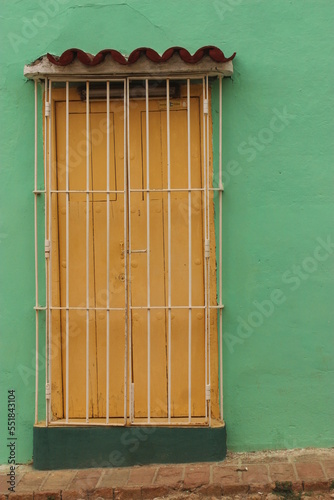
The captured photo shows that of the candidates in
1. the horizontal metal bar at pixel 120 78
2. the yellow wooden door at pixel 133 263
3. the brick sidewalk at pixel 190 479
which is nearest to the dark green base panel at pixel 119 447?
the brick sidewalk at pixel 190 479

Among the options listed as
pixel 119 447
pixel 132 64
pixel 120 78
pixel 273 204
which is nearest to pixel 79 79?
pixel 120 78

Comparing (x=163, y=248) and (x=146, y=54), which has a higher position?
(x=146, y=54)

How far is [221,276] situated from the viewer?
13.9ft

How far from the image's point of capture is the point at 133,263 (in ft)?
14.2

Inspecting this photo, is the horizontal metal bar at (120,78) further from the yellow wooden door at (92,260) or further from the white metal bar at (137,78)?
the yellow wooden door at (92,260)

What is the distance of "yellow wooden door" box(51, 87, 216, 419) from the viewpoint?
4.31 meters

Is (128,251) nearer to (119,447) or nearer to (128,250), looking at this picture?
(128,250)

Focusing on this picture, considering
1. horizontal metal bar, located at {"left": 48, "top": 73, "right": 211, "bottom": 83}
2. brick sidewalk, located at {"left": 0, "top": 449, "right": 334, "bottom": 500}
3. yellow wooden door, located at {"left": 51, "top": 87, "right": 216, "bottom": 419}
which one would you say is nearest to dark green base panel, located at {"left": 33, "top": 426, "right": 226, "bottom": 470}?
brick sidewalk, located at {"left": 0, "top": 449, "right": 334, "bottom": 500}

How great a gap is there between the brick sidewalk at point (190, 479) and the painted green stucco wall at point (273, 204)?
0.13 meters

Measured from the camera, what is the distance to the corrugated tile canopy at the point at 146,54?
402 cm

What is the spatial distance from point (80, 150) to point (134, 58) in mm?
721

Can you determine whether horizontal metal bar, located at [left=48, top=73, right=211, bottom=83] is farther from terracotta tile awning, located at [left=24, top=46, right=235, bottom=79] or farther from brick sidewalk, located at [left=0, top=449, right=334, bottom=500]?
brick sidewalk, located at [left=0, top=449, right=334, bottom=500]

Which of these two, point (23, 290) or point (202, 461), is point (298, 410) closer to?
point (202, 461)

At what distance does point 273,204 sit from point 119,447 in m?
1.88
